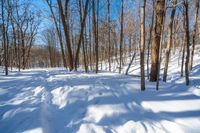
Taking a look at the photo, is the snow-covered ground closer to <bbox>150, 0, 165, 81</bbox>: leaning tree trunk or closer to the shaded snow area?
the shaded snow area

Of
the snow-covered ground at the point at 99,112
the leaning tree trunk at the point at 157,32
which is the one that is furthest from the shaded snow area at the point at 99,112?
the leaning tree trunk at the point at 157,32

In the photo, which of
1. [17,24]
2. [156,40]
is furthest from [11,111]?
[17,24]

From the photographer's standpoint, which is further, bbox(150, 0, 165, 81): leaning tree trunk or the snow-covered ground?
bbox(150, 0, 165, 81): leaning tree trunk

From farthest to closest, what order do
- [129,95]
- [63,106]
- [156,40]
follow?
[156,40], [129,95], [63,106]

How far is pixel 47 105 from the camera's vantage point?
5.44m

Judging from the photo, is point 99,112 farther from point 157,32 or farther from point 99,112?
point 157,32

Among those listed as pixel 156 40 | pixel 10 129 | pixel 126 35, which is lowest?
pixel 10 129

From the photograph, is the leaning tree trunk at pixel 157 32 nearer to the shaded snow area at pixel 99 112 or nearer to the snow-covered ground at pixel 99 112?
the shaded snow area at pixel 99 112

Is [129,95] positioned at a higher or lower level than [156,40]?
lower

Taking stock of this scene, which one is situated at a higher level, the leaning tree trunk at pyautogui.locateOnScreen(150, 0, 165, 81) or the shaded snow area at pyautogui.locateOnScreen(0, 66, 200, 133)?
the leaning tree trunk at pyautogui.locateOnScreen(150, 0, 165, 81)

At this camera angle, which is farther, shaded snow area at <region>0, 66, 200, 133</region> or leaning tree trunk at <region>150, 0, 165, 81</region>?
leaning tree trunk at <region>150, 0, 165, 81</region>

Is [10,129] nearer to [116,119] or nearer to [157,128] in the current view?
[116,119]

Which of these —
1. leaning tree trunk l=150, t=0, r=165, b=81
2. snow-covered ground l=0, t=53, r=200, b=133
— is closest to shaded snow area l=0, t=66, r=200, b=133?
snow-covered ground l=0, t=53, r=200, b=133

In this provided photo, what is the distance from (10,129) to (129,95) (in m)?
3.27
